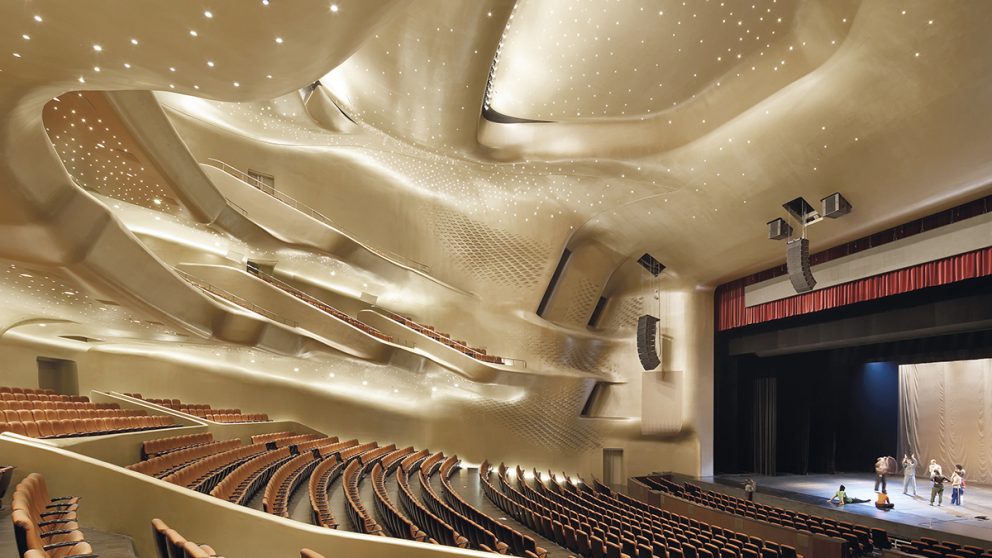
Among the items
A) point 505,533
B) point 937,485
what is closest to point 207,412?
point 505,533

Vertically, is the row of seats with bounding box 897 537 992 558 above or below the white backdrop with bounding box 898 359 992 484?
below

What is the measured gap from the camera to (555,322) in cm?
1493

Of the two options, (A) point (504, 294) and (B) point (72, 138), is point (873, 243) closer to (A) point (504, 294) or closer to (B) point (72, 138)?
(A) point (504, 294)

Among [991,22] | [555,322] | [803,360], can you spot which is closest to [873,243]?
[991,22]

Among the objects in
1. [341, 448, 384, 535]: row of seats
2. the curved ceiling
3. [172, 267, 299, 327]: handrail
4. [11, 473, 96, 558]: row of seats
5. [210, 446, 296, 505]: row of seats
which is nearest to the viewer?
[11, 473, 96, 558]: row of seats

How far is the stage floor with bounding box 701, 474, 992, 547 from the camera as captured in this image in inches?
359

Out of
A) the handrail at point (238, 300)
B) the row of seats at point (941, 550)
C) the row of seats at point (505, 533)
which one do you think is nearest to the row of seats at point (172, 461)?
the row of seats at point (505, 533)

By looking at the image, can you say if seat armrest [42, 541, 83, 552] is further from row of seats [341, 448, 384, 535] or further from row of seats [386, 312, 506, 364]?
row of seats [386, 312, 506, 364]

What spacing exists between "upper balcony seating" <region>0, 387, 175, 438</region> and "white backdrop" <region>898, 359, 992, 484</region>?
50.7 ft

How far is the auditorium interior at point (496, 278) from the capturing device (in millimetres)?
4383

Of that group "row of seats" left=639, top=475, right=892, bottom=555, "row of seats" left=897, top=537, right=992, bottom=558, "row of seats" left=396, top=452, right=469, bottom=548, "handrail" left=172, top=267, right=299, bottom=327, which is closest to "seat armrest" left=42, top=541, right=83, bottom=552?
"row of seats" left=396, top=452, right=469, bottom=548

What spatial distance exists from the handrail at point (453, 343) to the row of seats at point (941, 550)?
7853mm

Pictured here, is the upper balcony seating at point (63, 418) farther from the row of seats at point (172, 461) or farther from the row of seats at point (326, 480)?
the row of seats at point (326, 480)

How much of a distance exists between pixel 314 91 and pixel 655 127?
681cm
